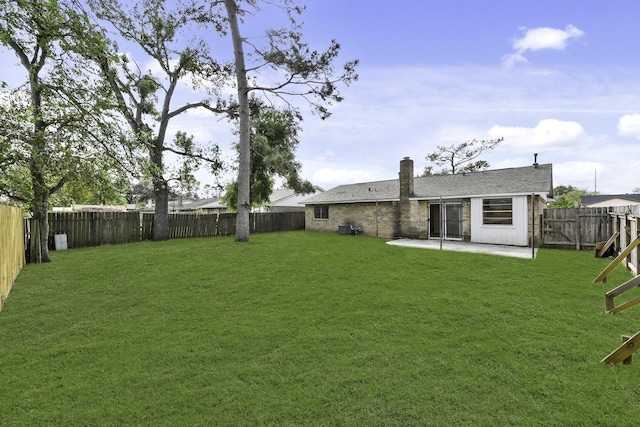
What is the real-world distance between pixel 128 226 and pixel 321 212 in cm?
1240

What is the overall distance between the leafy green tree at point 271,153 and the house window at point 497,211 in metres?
11.7

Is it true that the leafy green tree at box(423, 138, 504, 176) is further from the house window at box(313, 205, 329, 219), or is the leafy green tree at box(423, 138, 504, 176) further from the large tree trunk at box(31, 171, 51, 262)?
the large tree trunk at box(31, 171, 51, 262)

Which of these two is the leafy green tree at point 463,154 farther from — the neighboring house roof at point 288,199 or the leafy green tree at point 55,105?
the leafy green tree at point 55,105

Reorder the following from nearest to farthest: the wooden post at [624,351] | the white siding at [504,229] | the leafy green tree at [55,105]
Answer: the wooden post at [624,351] < the leafy green tree at [55,105] < the white siding at [504,229]

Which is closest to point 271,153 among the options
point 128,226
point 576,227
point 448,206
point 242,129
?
point 242,129

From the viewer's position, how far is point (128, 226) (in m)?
16.1

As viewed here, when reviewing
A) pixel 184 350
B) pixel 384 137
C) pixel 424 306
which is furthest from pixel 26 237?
pixel 384 137

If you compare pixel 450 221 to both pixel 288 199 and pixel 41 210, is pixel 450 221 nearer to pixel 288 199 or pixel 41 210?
pixel 41 210

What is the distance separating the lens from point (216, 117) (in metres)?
19.0

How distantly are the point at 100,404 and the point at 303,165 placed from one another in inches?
821

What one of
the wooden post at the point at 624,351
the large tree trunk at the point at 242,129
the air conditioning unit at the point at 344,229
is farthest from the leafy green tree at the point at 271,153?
the wooden post at the point at 624,351

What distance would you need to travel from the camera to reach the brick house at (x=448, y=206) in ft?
44.7

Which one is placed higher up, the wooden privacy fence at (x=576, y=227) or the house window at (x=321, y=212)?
the house window at (x=321, y=212)

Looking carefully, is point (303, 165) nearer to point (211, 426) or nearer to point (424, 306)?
point (424, 306)
